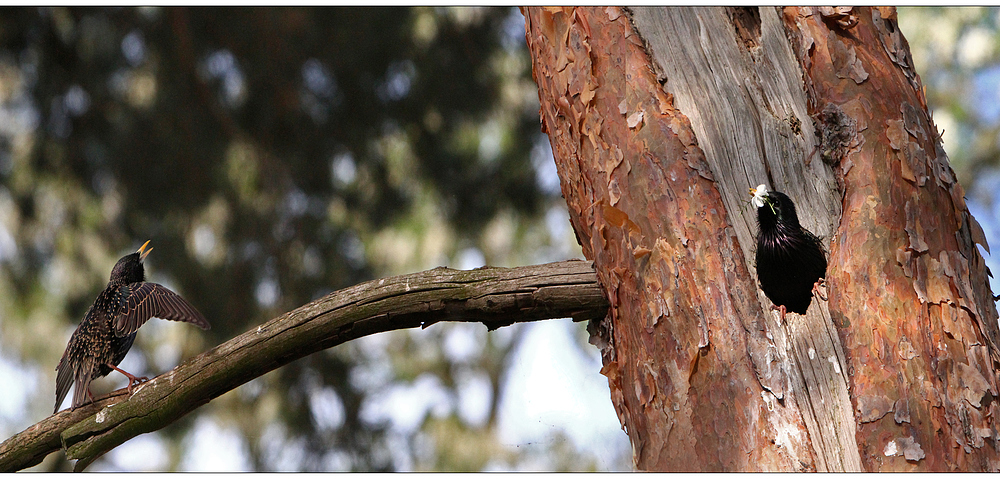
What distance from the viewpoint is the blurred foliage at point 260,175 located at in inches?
135

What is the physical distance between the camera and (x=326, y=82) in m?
3.72

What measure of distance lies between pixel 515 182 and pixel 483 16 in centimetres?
93

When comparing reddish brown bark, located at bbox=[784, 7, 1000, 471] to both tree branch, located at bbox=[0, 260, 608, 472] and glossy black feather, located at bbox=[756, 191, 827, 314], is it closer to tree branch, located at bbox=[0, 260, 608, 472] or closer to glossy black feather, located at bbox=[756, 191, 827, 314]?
glossy black feather, located at bbox=[756, 191, 827, 314]

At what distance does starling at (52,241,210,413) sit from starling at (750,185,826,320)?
1.15 m

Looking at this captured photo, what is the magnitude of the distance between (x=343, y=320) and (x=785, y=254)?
77 centimetres

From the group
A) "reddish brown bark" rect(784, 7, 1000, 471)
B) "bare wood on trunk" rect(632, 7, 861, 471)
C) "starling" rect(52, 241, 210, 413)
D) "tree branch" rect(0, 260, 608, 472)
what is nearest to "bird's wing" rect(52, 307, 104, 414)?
"starling" rect(52, 241, 210, 413)

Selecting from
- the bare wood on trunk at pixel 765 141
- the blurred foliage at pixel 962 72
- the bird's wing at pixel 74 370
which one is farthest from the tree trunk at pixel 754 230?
the blurred foliage at pixel 962 72

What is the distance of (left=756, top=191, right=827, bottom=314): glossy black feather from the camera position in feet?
3.55

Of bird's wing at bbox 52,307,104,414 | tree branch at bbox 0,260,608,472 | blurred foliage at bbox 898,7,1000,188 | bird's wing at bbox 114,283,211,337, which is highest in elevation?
blurred foliage at bbox 898,7,1000,188

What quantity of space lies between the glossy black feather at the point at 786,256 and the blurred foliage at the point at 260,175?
209 centimetres

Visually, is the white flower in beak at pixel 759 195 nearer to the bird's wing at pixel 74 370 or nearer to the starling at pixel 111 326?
the starling at pixel 111 326

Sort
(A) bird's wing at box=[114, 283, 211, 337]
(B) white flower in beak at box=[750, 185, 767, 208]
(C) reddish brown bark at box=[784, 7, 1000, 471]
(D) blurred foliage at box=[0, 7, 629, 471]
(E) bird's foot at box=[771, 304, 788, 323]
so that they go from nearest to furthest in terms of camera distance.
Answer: (C) reddish brown bark at box=[784, 7, 1000, 471], (E) bird's foot at box=[771, 304, 788, 323], (B) white flower in beak at box=[750, 185, 767, 208], (A) bird's wing at box=[114, 283, 211, 337], (D) blurred foliage at box=[0, 7, 629, 471]

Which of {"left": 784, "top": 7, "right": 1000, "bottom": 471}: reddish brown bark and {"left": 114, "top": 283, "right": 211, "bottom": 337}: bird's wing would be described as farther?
{"left": 114, "top": 283, "right": 211, "bottom": 337}: bird's wing

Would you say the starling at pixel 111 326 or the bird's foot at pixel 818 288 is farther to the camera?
the starling at pixel 111 326
